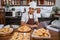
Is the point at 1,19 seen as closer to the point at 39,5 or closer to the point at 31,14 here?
the point at 39,5

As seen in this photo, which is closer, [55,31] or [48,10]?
[55,31]

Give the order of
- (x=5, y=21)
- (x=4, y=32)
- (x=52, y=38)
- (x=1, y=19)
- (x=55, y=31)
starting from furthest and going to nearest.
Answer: (x=5, y=21)
(x=1, y=19)
(x=55, y=31)
(x=4, y=32)
(x=52, y=38)

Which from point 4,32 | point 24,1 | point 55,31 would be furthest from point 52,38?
point 24,1

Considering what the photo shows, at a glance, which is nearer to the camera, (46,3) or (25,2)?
(25,2)

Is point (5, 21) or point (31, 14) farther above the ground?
point (31, 14)

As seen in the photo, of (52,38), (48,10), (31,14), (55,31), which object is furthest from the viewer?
(48,10)

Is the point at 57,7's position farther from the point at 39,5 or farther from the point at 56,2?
the point at 39,5

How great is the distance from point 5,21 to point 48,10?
54.4 inches

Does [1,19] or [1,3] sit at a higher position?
[1,3]

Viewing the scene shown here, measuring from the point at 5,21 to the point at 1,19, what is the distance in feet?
0.90

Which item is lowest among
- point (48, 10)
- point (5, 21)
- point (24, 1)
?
point (5, 21)

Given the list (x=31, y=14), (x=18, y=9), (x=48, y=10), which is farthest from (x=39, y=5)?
(x=31, y=14)

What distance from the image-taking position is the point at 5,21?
402 centimetres

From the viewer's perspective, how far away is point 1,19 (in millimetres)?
3758
